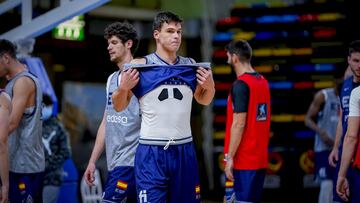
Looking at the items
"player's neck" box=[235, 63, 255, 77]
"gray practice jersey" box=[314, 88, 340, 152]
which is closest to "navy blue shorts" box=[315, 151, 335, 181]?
"gray practice jersey" box=[314, 88, 340, 152]

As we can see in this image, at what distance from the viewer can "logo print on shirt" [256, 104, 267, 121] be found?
23.2 feet

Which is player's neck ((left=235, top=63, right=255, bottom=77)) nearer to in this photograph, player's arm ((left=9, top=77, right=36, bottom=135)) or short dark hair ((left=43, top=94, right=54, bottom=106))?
player's arm ((left=9, top=77, right=36, bottom=135))

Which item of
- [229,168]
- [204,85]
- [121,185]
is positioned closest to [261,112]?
[229,168]

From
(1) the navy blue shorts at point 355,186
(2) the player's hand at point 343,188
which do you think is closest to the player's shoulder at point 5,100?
(2) the player's hand at point 343,188

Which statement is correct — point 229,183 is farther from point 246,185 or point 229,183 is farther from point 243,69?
point 243,69

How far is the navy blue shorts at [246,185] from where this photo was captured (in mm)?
7020

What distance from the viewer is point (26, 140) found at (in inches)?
257

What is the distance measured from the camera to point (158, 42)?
558 cm

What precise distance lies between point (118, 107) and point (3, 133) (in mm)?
1029

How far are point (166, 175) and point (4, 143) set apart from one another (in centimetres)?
141

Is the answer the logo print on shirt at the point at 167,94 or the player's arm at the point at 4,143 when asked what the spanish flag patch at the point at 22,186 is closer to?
the player's arm at the point at 4,143

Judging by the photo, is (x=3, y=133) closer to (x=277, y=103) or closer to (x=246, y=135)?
(x=246, y=135)

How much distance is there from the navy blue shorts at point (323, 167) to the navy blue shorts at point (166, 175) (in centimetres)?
365

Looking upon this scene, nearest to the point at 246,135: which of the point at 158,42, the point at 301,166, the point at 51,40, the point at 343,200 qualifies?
the point at 343,200
